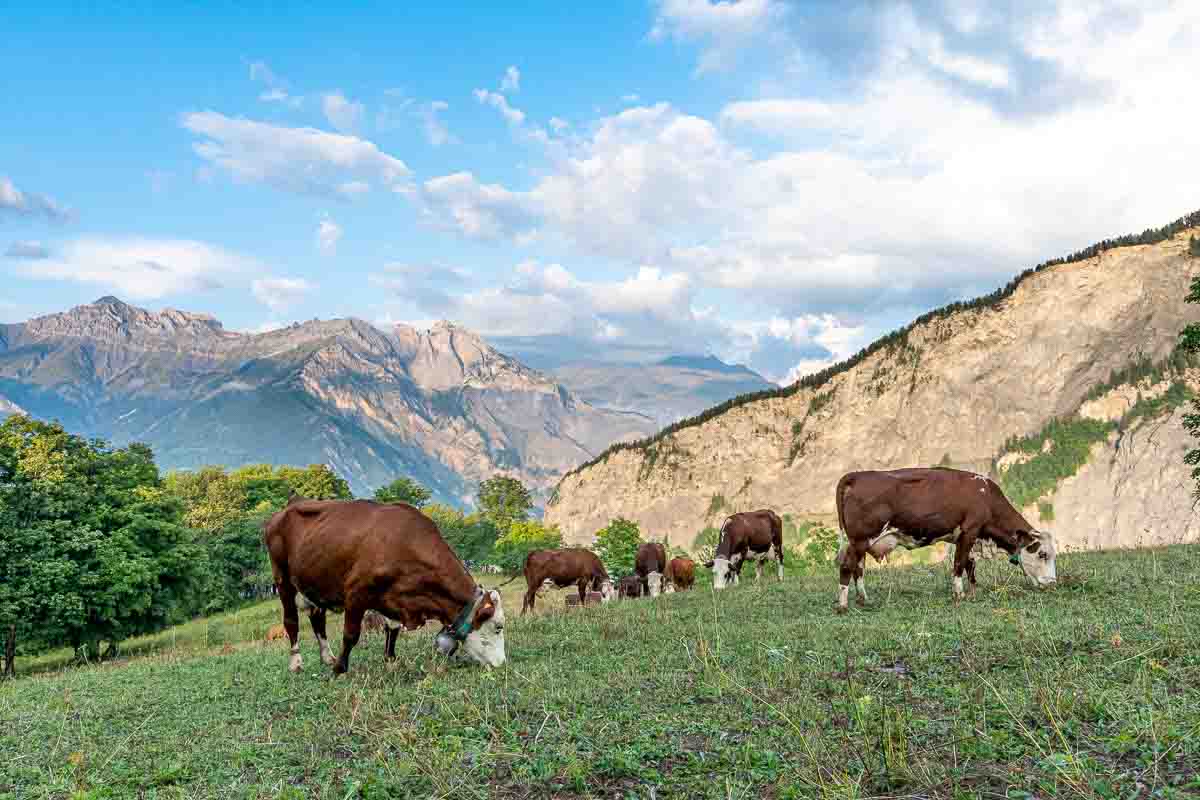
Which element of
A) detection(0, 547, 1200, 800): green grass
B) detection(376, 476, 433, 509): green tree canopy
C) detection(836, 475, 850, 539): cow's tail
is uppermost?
detection(376, 476, 433, 509): green tree canopy

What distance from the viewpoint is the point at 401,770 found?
220 inches

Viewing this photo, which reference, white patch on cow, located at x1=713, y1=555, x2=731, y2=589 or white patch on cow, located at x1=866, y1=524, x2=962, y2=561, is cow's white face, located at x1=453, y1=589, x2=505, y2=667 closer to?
white patch on cow, located at x1=866, y1=524, x2=962, y2=561

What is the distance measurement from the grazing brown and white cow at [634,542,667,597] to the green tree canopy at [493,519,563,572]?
192ft

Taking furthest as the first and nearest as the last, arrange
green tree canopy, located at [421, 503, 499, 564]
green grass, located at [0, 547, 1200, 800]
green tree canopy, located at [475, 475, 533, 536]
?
green tree canopy, located at [475, 475, 533, 536], green tree canopy, located at [421, 503, 499, 564], green grass, located at [0, 547, 1200, 800]

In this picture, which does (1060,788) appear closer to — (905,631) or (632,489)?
(905,631)

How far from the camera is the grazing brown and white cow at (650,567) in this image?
1500 inches

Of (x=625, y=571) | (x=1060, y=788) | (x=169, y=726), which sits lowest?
(x=625, y=571)

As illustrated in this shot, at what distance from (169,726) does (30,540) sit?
31145 mm

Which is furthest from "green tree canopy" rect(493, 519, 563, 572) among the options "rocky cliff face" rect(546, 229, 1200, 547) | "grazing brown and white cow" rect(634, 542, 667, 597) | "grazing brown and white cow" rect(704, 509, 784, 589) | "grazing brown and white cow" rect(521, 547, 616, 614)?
"grazing brown and white cow" rect(704, 509, 784, 589)

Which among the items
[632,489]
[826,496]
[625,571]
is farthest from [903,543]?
[632,489]

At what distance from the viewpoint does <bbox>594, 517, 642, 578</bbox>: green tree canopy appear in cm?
7000

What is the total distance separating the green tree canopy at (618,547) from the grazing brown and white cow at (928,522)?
54.8 meters

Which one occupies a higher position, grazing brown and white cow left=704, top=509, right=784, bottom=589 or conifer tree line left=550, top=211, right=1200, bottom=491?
conifer tree line left=550, top=211, right=1200, bottom=491

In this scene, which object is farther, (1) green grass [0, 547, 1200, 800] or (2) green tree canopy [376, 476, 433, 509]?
(2) green tree canopy [376, 476, 433, 509]
